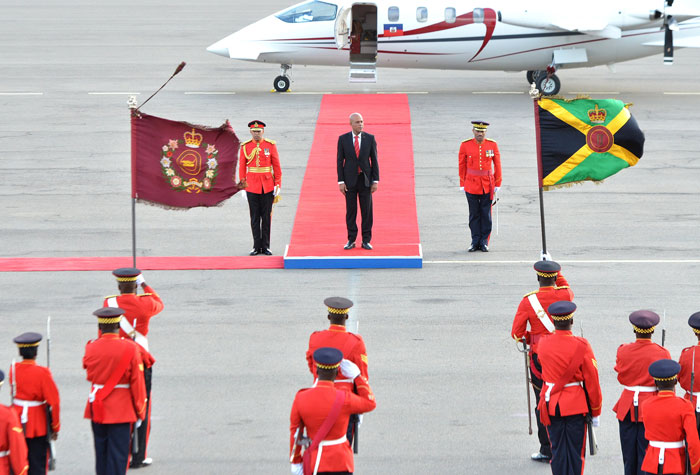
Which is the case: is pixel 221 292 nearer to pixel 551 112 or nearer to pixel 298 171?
pixel 551 112

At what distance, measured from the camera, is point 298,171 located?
2027cm

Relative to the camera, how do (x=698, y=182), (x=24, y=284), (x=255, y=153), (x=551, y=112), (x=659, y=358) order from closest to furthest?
(x=659, y=358)
(x=551, y=112)
(x=24, y=284)
(x=255, y=153)
(x=698, y=182)

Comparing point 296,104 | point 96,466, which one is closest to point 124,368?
point 96,466

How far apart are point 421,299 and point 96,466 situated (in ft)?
19.3

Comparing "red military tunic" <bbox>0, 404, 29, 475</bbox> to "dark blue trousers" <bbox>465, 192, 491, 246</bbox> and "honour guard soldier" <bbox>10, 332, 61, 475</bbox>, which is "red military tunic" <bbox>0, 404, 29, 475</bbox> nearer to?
"honour guard soldier" <bbox>10, 332, 61, 475</bbox>

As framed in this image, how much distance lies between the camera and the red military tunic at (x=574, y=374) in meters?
8.65

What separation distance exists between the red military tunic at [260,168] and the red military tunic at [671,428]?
8568 millimetres

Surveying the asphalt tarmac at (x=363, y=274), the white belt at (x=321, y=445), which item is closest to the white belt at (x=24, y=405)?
the asphalt tarmac at (x=363, y=274)

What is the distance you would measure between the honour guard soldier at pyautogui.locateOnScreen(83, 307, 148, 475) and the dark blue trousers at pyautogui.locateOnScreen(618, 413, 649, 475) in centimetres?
387

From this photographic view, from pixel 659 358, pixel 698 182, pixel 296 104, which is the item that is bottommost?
pixel 659 358

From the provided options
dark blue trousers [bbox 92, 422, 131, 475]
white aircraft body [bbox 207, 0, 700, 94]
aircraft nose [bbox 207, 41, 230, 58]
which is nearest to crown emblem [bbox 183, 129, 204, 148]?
dark blue trousers [bbox 92, 422, 131, 475]

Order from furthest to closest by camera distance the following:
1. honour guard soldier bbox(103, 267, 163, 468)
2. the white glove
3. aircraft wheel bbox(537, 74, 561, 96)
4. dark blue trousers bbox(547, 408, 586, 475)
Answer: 1. aircraft wheel bbox(537, 74, 561, 96)
2. honour guard soldier bbox(103, 267, 163, 468)
3. dark blue trousers bbox(547, 408, 586, 475)
4. the white glove

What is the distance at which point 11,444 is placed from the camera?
7574 mm

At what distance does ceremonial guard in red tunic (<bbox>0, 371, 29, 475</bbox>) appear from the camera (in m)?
7.56
